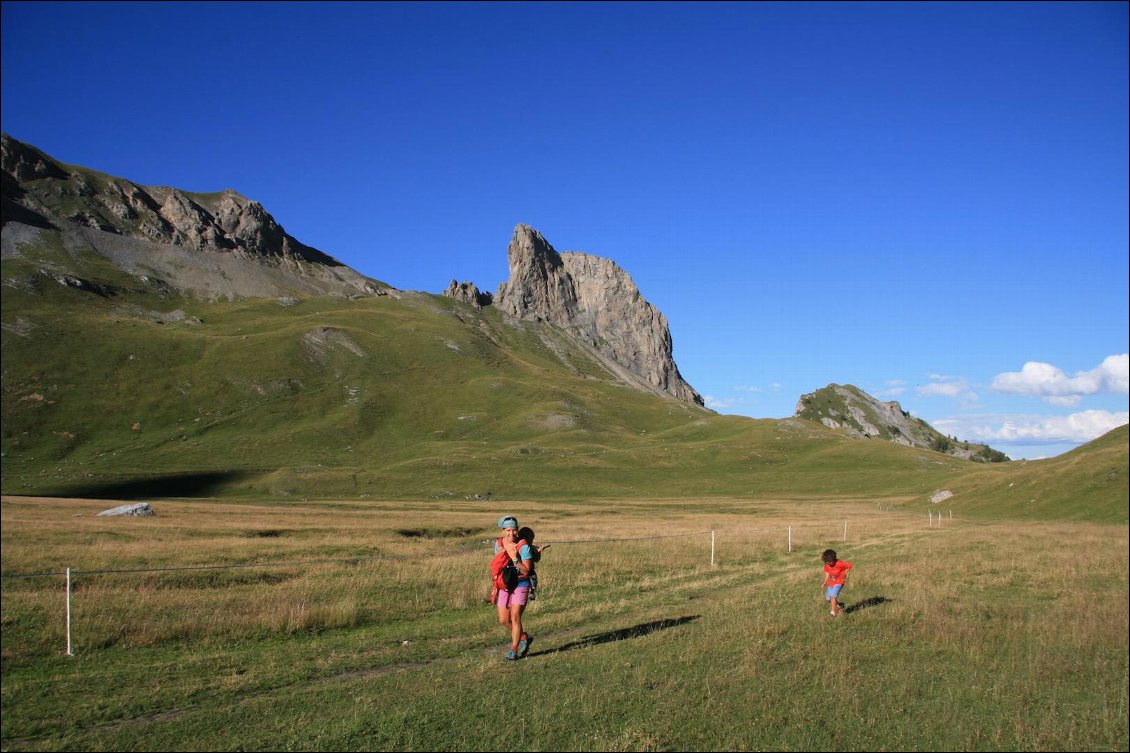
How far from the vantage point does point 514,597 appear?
14.9 meters

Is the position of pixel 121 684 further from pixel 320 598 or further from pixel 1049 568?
pixel 1049 568

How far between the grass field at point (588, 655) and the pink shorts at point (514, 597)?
1202 mm

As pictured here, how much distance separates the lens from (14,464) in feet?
467

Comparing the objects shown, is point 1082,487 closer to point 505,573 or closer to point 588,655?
point 588,655

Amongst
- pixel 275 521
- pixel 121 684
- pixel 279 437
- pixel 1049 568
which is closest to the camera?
pixel 121 684

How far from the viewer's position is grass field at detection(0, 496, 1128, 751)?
10.7m

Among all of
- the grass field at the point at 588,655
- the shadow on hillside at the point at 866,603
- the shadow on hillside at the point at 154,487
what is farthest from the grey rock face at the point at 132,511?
the shadow on hillside at the point at 866,603

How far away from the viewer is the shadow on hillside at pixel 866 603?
20.0 m

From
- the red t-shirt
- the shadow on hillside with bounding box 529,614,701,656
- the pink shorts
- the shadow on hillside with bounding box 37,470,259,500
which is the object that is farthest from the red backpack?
the shadow on hillside with bounding box 37,470,259,500

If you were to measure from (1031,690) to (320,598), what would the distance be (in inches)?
719

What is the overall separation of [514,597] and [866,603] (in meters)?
11.9

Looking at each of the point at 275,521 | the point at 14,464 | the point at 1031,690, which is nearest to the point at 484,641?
the point at 1031,690

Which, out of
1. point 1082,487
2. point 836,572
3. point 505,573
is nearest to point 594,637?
point 505,573

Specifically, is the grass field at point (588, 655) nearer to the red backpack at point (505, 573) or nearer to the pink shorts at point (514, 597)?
the pink shorts at point (514, 597)
